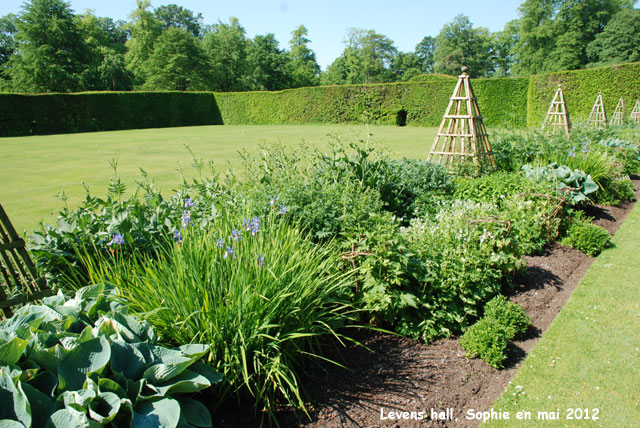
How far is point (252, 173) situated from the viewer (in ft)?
13.2

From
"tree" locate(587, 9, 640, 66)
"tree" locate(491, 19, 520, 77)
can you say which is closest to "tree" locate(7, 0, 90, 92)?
"tree" locate(587, 9, 640, 66)

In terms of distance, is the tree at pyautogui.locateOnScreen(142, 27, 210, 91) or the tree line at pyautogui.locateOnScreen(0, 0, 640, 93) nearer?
the tree line at pyautogui.locateOnScreen(0, 0, 640, 93)

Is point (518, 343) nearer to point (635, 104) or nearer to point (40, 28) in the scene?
point (635, 104)

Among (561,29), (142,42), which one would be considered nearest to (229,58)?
(142,42)

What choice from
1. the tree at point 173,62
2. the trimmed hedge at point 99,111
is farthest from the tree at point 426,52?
the trimmed hedge at point 99,111

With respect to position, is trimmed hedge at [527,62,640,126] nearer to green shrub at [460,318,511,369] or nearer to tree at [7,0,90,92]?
green shrub at [460,318,511,369]

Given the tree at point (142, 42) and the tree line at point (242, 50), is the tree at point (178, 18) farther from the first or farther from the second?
the tree at point (142, 42)

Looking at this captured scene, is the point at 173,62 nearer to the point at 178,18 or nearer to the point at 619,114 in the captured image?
the point at 178,18

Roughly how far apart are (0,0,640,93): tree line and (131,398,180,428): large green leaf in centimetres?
4551

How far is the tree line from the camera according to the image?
3944 cm

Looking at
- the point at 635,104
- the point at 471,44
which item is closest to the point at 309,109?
the point at 635,104

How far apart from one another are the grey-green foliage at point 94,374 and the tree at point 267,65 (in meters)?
52.5

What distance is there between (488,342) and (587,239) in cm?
284

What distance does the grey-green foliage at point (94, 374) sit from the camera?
4.59 ft
